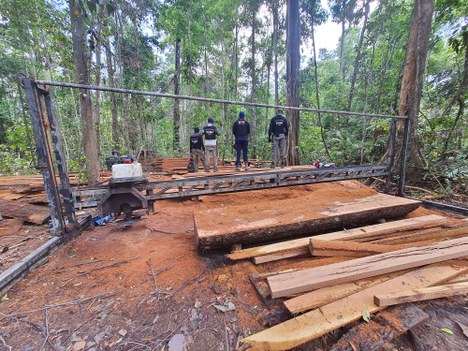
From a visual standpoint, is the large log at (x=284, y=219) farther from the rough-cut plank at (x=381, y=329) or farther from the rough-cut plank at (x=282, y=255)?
the rough-cut plank at (x=381, y=329)

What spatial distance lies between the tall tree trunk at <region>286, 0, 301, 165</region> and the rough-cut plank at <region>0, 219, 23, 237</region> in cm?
759

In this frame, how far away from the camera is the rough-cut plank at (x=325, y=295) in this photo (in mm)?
1720

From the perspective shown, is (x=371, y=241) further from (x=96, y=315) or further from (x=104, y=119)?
(x=104, y=119)

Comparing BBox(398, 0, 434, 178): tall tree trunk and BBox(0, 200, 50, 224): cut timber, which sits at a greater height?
BBox(398, 0, 434, 178): tall tree trunk

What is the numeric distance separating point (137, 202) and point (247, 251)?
1.80 metres

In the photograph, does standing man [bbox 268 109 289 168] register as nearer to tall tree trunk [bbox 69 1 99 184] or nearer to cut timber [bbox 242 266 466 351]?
cut timber [bbox 242 266 466 351]

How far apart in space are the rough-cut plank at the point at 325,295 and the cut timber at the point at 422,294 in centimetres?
21

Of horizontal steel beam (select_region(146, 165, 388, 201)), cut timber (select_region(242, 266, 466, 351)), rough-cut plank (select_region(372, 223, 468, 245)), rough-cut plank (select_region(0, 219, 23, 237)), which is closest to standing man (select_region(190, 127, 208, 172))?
horizontal steel beam (select_region(146, 165, 388, 201))

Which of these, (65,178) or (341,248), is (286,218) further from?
(65,178)

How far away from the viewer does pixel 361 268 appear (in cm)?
205

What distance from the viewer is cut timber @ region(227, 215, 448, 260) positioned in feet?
8.13

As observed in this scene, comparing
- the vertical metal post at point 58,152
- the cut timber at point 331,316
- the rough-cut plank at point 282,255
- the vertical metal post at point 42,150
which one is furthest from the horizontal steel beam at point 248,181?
the cut timber at point 331,316

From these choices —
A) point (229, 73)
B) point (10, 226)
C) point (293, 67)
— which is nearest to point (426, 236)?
point (10, 226)

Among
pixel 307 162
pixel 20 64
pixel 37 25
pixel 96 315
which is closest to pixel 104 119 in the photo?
pixel 20 64
